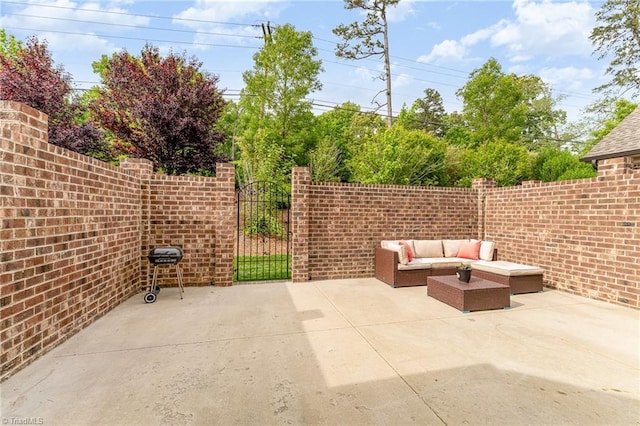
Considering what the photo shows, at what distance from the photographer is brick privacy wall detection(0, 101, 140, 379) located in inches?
90.8

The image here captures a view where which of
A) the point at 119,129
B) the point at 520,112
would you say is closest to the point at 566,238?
the point at 119,129

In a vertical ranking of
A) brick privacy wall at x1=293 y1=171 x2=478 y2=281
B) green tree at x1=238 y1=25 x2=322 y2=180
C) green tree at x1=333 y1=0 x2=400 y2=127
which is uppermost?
green tree at x1=333 y1=0 x2=400 y2=127

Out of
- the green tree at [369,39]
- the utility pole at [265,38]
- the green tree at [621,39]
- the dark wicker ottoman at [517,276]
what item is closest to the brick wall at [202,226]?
the dark wicker ottoman at [517,276]

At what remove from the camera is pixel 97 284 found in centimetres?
363

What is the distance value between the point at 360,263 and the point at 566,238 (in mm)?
3914

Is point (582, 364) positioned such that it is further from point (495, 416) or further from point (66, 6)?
point (66, 6)

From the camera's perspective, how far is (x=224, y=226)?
5277 millimetres

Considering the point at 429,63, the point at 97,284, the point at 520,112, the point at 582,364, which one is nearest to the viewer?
the point at 582,364

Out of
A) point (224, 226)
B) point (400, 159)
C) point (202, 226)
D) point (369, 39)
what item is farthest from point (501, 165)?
point (202, 226)

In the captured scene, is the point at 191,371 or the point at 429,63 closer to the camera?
the point at 191,371

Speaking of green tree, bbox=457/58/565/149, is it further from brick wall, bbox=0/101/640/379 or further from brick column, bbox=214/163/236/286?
brick column, bbox=214/163/236/286

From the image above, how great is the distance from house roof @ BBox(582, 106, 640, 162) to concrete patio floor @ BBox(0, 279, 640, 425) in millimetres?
3936

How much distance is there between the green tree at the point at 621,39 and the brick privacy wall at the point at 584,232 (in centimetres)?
1328

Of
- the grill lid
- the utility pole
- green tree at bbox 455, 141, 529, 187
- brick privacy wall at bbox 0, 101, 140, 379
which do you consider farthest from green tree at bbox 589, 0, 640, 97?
brick privacy wall at bbox 0, 101, 140, 379
